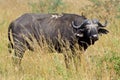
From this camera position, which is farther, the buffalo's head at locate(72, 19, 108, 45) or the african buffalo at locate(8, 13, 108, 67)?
the african buffalo at locate(8, 13, 108, 67)

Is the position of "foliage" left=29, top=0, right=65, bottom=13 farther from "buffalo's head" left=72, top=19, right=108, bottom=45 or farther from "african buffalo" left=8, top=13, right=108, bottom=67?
"buffalo's head" left=72, top=19, right=108, bottom=45

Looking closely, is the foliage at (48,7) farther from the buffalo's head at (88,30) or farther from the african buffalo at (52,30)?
the buffalo's head at (88,30)

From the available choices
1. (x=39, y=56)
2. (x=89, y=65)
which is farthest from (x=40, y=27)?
(x=89, y=65)

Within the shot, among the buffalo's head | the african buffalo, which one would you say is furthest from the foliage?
the buffalo's head

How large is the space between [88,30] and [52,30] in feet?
4.08

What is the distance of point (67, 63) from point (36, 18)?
2.05 m

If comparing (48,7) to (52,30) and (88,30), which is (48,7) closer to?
(52,30)

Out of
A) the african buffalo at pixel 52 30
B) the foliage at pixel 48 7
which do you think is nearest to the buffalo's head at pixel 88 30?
the african buffalo at pixel 52 30

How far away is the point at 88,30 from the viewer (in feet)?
25.2

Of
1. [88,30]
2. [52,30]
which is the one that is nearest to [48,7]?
[52,30]

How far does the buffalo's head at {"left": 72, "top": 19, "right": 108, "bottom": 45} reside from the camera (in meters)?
7.56

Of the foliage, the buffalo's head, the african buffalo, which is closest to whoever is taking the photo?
the buffalo's head

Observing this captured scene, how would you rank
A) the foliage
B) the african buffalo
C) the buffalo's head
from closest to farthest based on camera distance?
the buffalo's head
the african buffalo
the foliage

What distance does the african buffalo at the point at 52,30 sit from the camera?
807 centimetres
